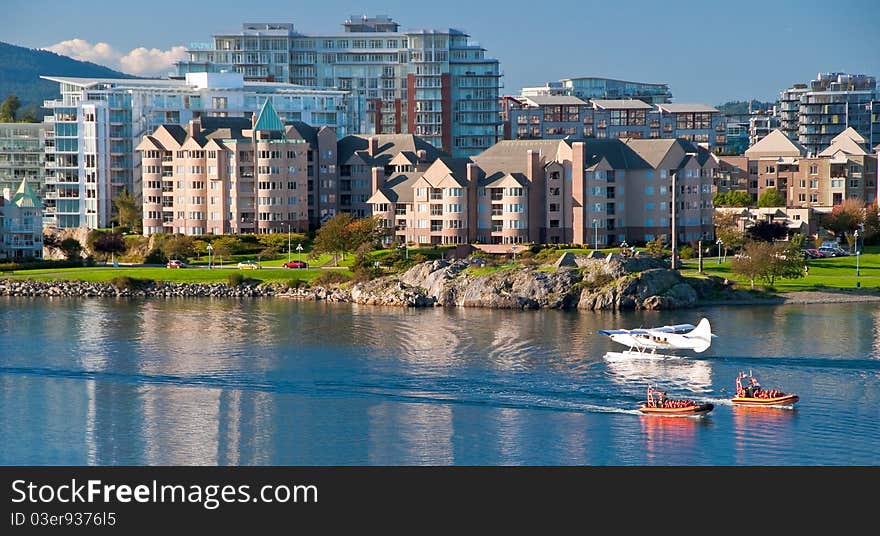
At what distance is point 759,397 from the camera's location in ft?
159

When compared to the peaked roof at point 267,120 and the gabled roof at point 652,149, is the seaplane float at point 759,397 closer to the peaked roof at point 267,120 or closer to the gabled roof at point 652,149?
the gabled roof at point 652,149

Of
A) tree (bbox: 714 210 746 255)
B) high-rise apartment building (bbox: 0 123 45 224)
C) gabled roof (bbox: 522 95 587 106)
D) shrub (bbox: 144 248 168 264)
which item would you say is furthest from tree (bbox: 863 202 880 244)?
high-rise apartment building (bbox: 0 123 45 224)

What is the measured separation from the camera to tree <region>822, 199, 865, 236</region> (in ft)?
344

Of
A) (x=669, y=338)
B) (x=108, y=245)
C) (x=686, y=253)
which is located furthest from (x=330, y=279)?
(x=669, y=338)

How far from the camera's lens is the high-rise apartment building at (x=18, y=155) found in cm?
12256

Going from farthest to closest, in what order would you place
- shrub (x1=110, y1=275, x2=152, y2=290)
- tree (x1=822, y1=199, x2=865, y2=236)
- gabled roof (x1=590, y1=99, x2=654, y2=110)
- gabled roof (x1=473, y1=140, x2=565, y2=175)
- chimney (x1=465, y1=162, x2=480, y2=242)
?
gabled roof (x1=590, y1=99, x2=654, y2=110)
tree (x1=822, y1=199, x2=865, y2=236)
gabled roof (x1=473, y1=140, x2=565, y2=175)
chimney (x1=465, y1=162, x2=480, y2=242)
shrub (x1=110, y1=275, x2=152, y2=290)

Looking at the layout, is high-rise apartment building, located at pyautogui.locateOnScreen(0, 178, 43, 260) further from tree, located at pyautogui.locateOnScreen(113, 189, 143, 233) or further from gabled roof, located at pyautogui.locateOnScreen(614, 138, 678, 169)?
gabled roof, located at pyautogui.locateOnScreen(614, 138, 678, 169)

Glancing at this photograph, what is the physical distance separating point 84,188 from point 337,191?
66.7ft

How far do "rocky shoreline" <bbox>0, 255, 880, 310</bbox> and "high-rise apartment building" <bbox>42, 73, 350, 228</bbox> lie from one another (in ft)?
109

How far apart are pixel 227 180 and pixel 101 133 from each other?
683 inches

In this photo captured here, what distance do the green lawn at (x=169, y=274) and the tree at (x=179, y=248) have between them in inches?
181

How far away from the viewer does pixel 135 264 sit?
309 ft

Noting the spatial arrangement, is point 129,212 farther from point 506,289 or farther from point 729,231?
point 729,231
